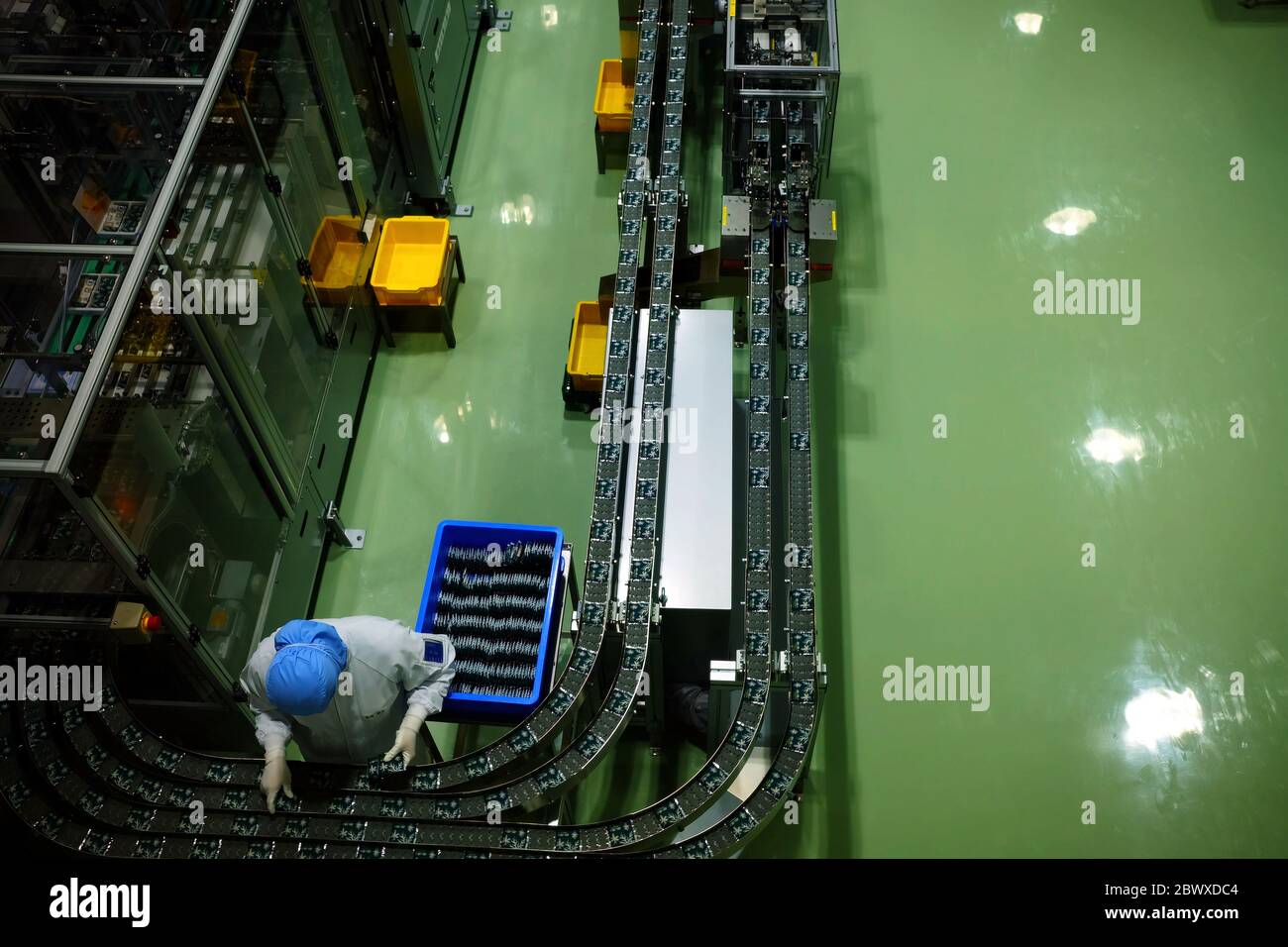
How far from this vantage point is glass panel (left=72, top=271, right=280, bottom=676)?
3967 mm

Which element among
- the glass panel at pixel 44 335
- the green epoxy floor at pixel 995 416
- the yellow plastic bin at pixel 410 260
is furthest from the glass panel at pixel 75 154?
the green epoxy floor at pixel 995 416

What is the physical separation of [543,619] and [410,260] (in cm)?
265

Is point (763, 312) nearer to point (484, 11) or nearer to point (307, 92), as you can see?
point (307, 92)

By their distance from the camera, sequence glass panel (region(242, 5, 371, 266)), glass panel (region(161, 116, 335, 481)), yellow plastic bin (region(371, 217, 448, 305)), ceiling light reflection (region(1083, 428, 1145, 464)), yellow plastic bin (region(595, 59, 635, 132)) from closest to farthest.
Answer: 1. glass panel (region(161, 116, 335, 481))
2. glass panel (region(242, 5, 371, 266))
3. ceiling light reflection (region(1083, 428, 1145, 464))
4. yellow plastic bin (region(371, 217, 448, 305))
5. yellow plastic bin (region(595, 59, 635, 132))

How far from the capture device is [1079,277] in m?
6.59

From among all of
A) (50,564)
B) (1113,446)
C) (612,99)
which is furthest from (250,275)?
(1113,446)

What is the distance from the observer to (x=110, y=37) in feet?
16.3

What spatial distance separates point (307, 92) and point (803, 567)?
339cm

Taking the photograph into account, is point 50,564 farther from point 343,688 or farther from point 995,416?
point 995,416

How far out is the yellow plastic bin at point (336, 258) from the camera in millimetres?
5594

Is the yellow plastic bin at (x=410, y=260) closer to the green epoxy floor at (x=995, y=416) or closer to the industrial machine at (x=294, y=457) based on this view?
the industrial machine at (x=294, y=457)

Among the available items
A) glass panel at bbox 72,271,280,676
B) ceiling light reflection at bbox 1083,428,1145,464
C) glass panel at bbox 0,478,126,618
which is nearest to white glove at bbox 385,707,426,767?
glass panel at bbox 72,271,280,676

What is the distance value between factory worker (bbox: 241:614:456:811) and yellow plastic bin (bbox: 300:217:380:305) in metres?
2.24

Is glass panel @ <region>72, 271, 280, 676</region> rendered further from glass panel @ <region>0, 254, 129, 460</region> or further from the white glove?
the white glove
